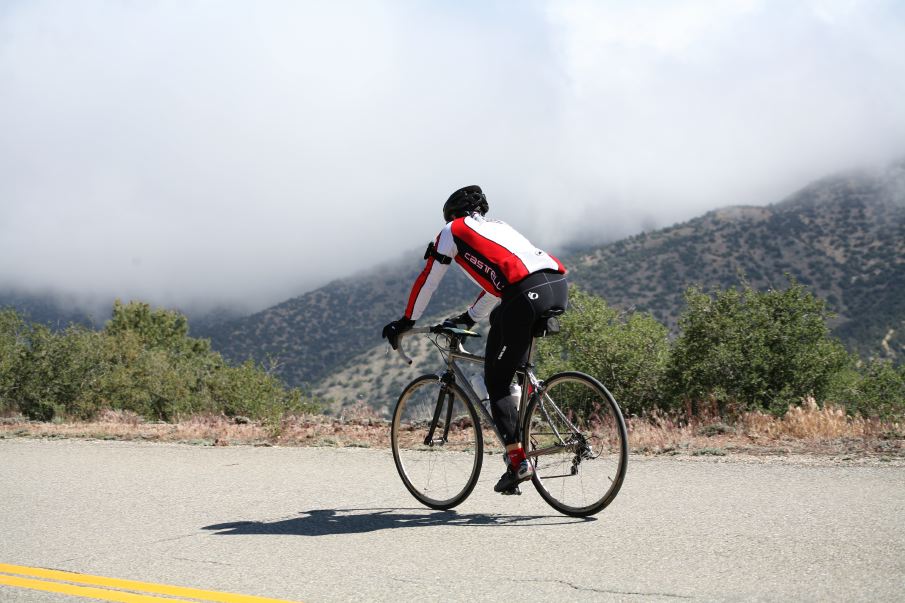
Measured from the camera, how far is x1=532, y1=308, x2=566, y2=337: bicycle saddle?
5.67 metres

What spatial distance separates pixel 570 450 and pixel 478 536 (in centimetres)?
91

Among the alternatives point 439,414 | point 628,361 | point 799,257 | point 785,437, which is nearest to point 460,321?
point 439,414

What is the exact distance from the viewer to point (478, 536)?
530 cm

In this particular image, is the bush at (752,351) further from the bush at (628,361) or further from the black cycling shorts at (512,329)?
the black cycling shorts at (512,329)

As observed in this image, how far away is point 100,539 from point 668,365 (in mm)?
13988

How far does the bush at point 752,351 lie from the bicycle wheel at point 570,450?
10550mm

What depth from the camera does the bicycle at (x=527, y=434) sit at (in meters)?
5.62

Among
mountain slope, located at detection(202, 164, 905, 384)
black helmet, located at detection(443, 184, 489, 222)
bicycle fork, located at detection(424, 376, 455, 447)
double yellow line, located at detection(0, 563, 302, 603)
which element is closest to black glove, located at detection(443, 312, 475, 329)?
bicycle fork, located at detection(424, 376, 455, 447)

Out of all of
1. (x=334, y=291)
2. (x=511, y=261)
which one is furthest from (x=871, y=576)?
(x=334, y=291)

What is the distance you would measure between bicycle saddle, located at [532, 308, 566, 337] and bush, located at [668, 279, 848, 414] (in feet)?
35.5

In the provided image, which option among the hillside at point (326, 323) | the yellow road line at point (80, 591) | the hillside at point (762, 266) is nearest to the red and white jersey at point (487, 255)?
the yellow road line at point (80, 591)

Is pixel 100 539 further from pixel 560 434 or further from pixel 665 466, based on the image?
pixel 665 466

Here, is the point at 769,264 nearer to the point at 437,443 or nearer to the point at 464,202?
the point at 437,443

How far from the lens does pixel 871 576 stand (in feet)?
13.2
